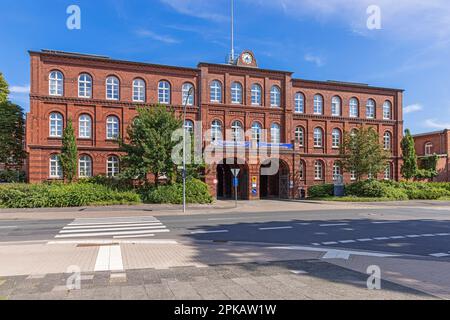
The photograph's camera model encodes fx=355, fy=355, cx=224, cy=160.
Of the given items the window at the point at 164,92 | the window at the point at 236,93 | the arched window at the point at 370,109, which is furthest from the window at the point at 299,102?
the window at the point at 164,92

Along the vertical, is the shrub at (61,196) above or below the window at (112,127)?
below

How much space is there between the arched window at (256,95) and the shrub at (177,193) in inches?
553

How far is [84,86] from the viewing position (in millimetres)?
33094

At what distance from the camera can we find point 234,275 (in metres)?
6.62

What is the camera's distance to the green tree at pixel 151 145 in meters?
25.9

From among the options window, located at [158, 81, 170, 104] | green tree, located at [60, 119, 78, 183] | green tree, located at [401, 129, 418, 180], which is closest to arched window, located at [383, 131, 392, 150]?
green tree, located at [401, 129, 418, 180]

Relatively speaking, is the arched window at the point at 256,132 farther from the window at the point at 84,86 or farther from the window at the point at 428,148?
the window at the point at 428,148

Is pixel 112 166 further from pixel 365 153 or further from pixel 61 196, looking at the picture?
pixel 365 153

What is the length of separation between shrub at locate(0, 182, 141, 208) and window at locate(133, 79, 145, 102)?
1170 cm

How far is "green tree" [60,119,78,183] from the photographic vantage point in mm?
29859

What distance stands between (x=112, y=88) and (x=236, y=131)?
42.8 ft
